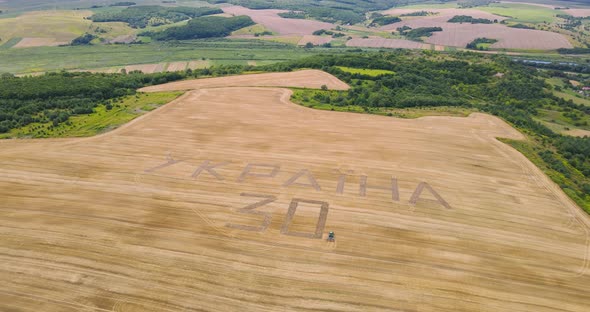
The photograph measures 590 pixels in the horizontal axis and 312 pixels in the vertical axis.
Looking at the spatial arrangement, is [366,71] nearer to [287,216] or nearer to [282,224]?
[287,216]

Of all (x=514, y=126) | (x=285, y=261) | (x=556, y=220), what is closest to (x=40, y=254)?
(x=285, y=261)

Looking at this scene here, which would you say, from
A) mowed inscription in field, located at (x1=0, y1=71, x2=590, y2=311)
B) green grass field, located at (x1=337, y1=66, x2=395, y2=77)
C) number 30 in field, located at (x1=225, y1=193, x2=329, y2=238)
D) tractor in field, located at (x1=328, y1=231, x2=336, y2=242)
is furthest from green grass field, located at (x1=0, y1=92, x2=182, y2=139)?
green grass field, located at (x1=337, y1=66, x2=395, y2=77)

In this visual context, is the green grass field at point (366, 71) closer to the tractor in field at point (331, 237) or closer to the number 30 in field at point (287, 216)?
the number 30 in field at point (287, 216)

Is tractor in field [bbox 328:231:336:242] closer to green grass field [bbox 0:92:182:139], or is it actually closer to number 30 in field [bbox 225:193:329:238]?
number 30 in field [bbox 225:193:329:238]

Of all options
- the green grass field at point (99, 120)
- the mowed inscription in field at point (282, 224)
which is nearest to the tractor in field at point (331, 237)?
the mowed inscription in field at point (282, 224)

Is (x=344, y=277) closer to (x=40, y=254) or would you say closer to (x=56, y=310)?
(x=56, y=310)

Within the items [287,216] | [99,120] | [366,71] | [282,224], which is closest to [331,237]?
[282,224]
